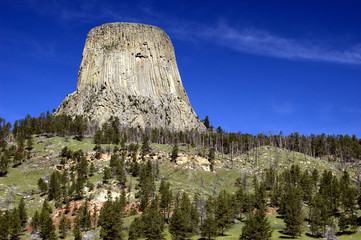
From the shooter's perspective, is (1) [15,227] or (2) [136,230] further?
(1) [15,227]

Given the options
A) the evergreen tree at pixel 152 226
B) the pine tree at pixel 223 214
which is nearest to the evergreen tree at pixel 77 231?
the evergreen tree at pixel 152 226

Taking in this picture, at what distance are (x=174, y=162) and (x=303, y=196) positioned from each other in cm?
7141

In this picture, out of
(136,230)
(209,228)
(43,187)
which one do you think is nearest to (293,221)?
(209,228)

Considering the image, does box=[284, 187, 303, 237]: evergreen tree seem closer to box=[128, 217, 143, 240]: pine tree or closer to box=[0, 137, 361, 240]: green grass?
box=[0, 137, 361, 240]: green grass

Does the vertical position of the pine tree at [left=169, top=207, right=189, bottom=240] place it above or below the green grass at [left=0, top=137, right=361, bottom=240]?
below

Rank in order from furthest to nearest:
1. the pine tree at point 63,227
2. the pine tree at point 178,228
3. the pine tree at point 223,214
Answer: the pine tree at point 63,227, the pine tree at point 223,214, the pine tree at point 178,228

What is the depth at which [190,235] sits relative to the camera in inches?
3885

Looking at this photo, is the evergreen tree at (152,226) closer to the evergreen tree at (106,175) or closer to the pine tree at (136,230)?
the pine tree at (136,230)

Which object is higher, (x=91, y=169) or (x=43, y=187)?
(x=91, y=169)

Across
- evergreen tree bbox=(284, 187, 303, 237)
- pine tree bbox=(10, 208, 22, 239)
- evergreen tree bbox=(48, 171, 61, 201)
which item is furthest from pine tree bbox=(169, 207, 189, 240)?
evergreen tree bbox=(48, 171, 61, 201)

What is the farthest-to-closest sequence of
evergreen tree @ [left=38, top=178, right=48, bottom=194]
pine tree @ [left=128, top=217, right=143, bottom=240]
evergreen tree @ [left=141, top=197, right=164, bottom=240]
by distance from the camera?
1. evergreen tree @ [left=38, top=178, right=48, bottom=194]
2. pine tree @ [left=128, top=217, right=143, bottom=240]
3. evergreen tree @ [left=141, top=197, right=164, bottom=240]

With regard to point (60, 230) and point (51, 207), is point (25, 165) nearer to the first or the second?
point (51, 207)

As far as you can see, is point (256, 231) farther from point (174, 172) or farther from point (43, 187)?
point (43, 187)

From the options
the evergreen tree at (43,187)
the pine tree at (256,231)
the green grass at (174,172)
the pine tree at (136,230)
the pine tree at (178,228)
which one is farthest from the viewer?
the green grass at (174,172)
